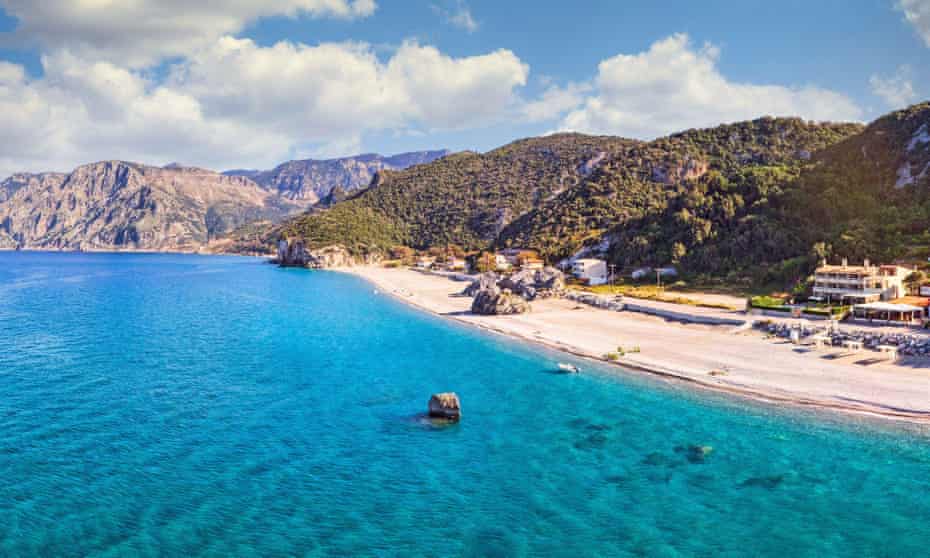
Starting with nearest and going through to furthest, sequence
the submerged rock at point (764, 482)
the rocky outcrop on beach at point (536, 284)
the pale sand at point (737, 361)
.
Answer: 1. the submerged rock at point (764, 482)
2. the pale sand at point (737, 361)
3. the rocky outcrop on beach at point (536, 284)

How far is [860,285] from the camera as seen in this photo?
5547 cm

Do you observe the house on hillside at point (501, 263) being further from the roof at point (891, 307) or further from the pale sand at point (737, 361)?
the roof at point (891, 307)

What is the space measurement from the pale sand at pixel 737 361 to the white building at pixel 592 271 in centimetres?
2717

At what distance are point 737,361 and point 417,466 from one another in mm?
29331

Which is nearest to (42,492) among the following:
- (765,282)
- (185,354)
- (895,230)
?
(185,354)

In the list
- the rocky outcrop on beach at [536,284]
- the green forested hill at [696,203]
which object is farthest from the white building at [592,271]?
the rocky outcrop on beach at [536,284]

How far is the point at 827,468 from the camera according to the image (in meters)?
24.0

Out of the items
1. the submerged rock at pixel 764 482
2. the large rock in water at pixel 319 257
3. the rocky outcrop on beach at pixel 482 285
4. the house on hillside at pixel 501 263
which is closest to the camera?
the submerged rock at pixel 764 482

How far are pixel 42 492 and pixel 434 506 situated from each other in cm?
1641

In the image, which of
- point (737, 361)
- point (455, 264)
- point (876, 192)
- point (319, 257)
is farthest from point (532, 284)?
point (319, 257)

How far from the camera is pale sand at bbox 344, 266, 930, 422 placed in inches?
1265

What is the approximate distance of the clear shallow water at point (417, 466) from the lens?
18.7 metres

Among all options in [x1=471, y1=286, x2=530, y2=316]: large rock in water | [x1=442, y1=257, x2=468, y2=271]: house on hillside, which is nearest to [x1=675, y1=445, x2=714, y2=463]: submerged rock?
[x1=471, y1=286, x2=530, y2=316]: large rock in water

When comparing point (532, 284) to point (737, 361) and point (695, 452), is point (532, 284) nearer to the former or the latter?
point (737, 361)
